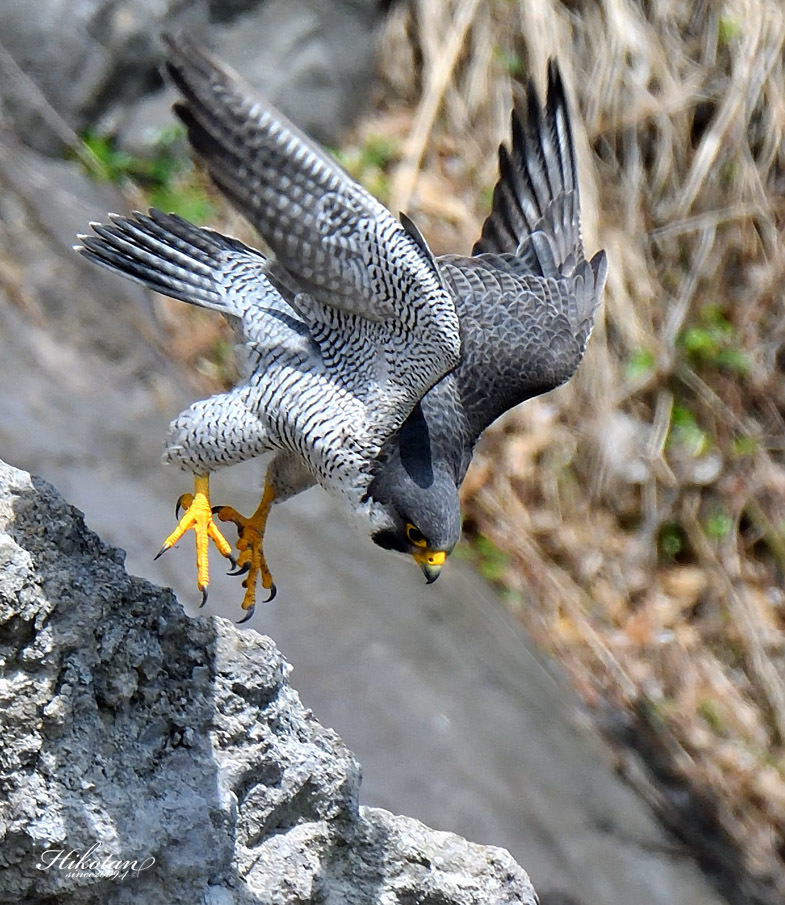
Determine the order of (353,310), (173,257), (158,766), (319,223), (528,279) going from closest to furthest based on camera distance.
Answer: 1. (158,766)
2. (319,223)
3. (353,310)
4. (173,257)
5. (528,279)

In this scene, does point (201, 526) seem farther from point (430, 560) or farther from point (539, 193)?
point (539, 193)

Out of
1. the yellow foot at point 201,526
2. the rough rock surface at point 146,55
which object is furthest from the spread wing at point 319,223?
the rough rock surface at point 146,55

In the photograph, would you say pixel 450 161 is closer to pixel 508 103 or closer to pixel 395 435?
pixel 508 103

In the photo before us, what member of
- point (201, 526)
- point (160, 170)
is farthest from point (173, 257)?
point (160, 170)

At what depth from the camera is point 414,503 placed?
335 centimetres

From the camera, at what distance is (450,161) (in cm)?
699

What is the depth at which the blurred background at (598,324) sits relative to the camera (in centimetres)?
552

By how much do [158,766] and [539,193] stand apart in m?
2.53

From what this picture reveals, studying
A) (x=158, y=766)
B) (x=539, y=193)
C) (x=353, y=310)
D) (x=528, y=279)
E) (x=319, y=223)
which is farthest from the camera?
(x=539, y=193)

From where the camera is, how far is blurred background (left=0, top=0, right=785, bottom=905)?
18.1 feet

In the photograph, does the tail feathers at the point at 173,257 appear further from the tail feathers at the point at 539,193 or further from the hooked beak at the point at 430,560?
the tail feathers at the point at 539,193

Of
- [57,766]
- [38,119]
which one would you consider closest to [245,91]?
[57,766]

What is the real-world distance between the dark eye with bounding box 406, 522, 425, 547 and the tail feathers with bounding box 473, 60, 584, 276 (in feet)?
3.83

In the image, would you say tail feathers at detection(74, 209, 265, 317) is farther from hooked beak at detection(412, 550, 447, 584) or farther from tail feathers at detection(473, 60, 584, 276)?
tail feathers at detection(473, 60, 584, 276)
